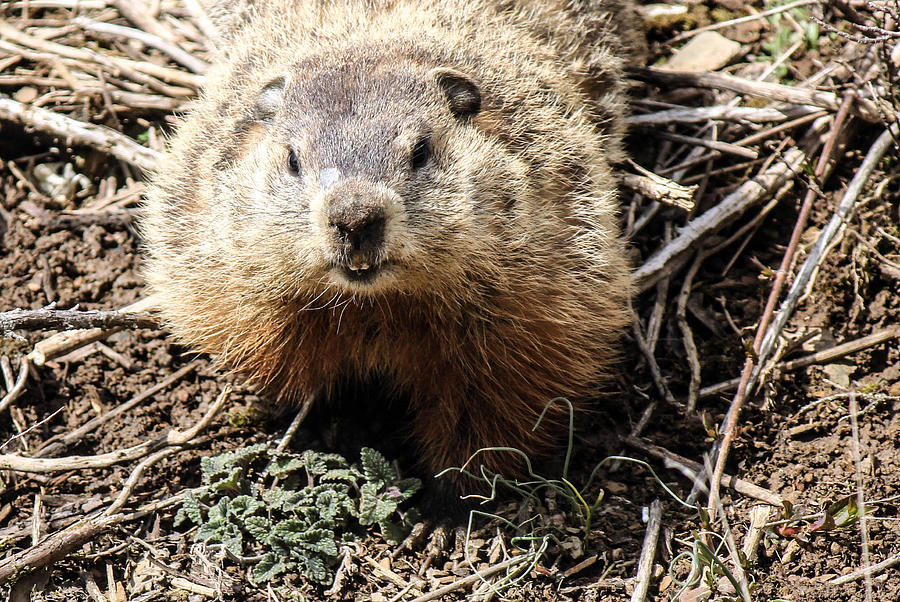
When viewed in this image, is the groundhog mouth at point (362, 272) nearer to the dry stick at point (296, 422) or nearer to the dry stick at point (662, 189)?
the dry stick at point (296, 422)

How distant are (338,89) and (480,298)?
1191 mm

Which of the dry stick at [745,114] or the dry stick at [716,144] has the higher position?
the dry stick at [745,114]

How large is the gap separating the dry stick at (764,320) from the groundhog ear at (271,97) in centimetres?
279

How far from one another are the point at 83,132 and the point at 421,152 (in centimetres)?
300

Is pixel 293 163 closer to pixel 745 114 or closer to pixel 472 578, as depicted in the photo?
pixel 472 578

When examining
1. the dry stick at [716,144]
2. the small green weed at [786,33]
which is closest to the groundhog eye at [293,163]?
the dry stick at [716,144]

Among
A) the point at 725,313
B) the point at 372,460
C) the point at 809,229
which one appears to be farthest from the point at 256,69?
the point at 809,229

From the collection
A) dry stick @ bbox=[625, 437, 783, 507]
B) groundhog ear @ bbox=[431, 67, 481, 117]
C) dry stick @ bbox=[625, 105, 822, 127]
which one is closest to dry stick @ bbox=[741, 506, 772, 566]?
dry stick @ bbox=[625, 437, 783, 507]

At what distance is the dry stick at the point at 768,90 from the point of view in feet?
18.1

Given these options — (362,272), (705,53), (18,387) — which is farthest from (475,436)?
(705,53)

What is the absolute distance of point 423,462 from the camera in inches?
196

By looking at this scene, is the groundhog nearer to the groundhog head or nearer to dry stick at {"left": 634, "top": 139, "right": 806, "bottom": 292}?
the groundhog head

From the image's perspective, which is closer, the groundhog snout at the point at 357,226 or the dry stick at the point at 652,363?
the groundhog snout at the point at 357,226

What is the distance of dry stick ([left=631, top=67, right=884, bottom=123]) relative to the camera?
552 cm
